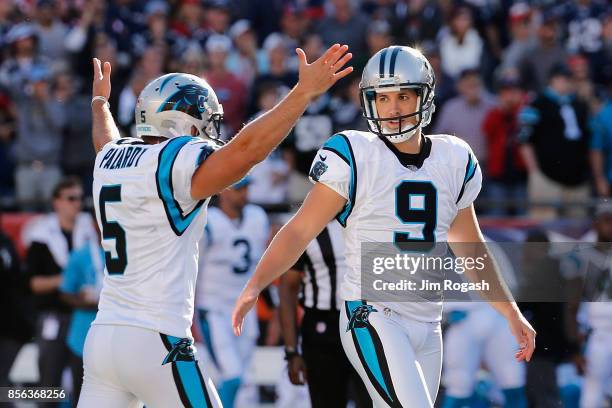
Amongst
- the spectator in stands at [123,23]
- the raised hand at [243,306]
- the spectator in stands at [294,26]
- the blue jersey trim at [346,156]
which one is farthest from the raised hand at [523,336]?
the spectator in stands at [294,26]

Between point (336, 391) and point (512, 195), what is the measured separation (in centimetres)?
492

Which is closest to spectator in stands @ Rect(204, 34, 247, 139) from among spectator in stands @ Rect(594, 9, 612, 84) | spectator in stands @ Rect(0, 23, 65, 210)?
spectator in stands @ Rect(0, 23, 65, 210)

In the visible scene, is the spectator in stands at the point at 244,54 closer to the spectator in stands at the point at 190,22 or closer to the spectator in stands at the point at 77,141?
the spectator in stands at the point at 190,22

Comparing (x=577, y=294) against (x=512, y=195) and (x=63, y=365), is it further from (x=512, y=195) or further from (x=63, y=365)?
(x=63, y=365)

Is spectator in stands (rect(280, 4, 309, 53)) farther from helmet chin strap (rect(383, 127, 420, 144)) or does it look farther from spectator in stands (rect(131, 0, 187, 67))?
helmet chin strap (rect(383, 127, 420, 144))

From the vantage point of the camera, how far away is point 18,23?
12125mm

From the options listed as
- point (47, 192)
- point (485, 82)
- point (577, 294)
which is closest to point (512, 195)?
point (485, 82)

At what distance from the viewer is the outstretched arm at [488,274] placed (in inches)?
209

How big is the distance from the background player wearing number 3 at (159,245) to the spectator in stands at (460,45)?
735 centimetres

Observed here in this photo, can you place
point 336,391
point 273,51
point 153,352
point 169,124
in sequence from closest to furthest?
point 153,352, point 169,124, point 336,391, point 273,51

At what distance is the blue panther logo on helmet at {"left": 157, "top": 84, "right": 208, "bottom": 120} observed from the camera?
4.97 m

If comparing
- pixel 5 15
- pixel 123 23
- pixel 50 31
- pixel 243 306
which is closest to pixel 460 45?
pixel 123 23

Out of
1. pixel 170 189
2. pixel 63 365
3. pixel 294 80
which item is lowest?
pixel 63 365

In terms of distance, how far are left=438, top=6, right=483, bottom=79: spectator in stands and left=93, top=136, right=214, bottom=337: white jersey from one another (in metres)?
7.49
